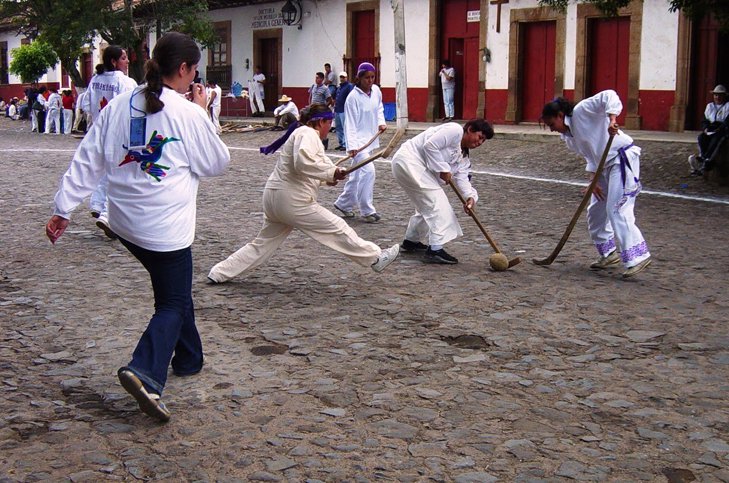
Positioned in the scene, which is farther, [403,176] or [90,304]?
[403,176]

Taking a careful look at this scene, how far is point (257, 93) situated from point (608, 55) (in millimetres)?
13820

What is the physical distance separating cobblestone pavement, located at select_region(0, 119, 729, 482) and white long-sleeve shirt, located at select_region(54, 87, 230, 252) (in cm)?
82

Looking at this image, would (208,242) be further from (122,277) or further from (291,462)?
(291,462)

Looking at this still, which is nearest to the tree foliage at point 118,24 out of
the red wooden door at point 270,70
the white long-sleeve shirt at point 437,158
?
the red wooden door at point 270,70

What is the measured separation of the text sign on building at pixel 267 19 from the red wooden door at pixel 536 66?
10.5 meters

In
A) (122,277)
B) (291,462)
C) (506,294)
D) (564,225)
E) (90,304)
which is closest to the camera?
(291,462)

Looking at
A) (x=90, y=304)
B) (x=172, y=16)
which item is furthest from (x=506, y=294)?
(x=172, y=16)

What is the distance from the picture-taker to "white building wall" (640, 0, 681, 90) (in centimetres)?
2089

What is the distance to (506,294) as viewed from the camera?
7.05 m

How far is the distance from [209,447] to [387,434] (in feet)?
2.40

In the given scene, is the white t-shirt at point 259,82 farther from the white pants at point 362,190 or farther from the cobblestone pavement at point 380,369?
the cobblestone pavement at point 380,369

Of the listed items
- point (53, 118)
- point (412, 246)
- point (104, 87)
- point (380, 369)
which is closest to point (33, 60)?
point (53, 118)

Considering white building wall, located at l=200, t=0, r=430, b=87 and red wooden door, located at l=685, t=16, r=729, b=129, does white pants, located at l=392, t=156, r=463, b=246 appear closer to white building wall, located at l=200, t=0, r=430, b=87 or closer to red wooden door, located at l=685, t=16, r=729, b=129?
red wooden door, located at l=685, t=16, r=729, b=129

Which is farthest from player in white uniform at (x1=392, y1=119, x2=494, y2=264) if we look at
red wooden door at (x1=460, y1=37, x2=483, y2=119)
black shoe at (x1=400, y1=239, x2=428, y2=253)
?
red wooden door at (x1=460, y1=37, x2=483, y2=119)
